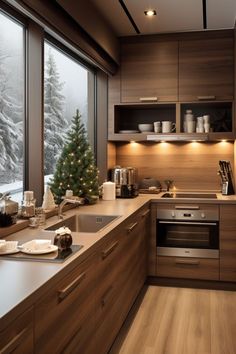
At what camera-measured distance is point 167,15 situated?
13.4ft

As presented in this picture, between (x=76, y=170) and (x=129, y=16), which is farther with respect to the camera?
(x=129, y=16)

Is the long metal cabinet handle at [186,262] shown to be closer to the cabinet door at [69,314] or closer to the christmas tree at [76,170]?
the christmas tree at [76,170]

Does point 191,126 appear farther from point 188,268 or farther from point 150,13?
point 188,268

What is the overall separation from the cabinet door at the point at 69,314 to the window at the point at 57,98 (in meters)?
1.66

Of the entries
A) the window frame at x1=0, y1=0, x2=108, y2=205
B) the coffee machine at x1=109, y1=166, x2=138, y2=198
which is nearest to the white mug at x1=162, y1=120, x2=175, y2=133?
the coffee machine at x1=109, y1=166, x2=138, y2=198

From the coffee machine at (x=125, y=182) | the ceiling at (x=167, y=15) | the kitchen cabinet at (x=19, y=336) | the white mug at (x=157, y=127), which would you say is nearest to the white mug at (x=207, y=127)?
the white mug at (x=157, y=127)

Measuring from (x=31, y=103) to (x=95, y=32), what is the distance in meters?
0.96

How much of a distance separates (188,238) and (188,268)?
0.29 m

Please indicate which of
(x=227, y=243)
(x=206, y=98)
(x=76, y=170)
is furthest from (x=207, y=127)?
(x=76, y=170)

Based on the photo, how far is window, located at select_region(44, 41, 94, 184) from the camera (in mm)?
3660

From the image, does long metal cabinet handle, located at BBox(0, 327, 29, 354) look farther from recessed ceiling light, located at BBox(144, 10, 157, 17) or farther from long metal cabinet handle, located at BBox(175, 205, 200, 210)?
recessed ceiling light, located at BBox(144, 10, 157, 17)

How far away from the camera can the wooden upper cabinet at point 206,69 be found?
4.52m

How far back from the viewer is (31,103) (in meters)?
3.31

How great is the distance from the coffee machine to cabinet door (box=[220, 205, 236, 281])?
92cm
